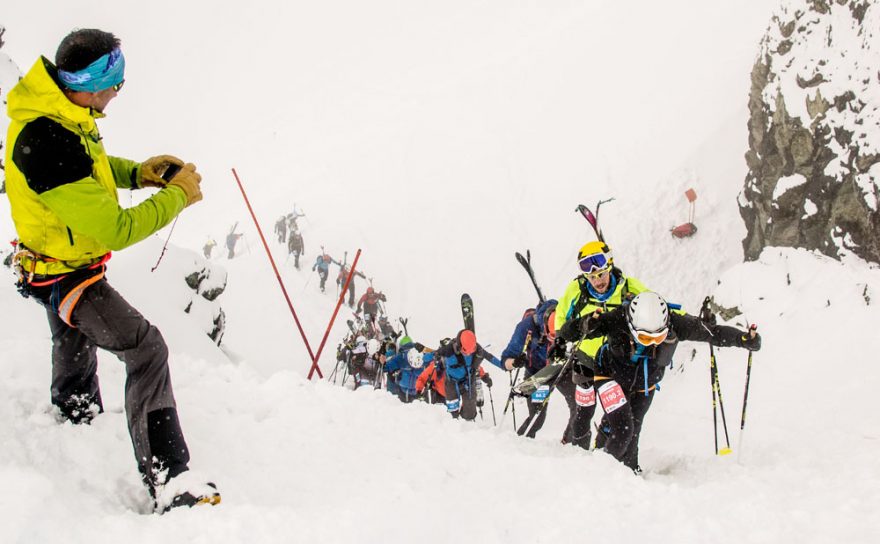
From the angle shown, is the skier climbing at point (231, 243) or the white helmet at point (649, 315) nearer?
the white helmet at point (649, 315)

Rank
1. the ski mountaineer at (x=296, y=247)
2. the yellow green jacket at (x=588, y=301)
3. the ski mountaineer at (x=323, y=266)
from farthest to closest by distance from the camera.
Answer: the ski mountaineer at (x=296, y=247) → the ski mountaineer at (x=323, y=266) → the yellow green jacket at (x=588, y=301)

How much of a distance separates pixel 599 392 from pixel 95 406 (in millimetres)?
4225

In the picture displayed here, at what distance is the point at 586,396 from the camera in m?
6.09

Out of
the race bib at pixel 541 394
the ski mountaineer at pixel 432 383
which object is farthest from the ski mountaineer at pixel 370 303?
the race bib at pixel 541 394

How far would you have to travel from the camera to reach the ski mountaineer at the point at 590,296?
5.73 metres

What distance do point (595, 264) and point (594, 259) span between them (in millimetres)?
56

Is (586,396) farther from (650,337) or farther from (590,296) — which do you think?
(650,337)

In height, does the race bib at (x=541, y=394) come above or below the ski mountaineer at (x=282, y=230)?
above

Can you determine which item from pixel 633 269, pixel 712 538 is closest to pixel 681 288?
pixel 633 269

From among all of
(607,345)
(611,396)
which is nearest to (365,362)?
(607,345)

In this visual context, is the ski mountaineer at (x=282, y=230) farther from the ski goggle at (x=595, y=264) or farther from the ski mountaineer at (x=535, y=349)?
the ski goggle at (x=595, y=264)

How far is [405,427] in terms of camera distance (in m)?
4.67

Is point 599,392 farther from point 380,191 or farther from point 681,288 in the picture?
point 380,191

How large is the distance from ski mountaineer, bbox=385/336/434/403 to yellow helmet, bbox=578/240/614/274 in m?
5.57
